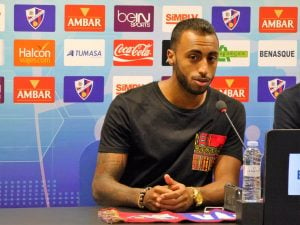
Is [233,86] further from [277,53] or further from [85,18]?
[85,18]

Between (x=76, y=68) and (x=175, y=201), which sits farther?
(x=76, y=68)

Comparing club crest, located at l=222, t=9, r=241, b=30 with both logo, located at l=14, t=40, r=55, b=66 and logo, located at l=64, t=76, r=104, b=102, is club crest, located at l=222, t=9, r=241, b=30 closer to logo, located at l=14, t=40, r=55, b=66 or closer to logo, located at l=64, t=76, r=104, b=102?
logo, located at l=64, t=76, r=104, b=102

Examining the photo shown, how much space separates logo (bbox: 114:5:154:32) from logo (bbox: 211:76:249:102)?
1.54 ft

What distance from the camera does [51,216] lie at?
190 cm

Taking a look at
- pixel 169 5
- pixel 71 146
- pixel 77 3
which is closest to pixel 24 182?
pixel 71 146

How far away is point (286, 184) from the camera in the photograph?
5.36ft

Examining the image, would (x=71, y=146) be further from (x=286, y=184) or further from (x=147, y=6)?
(x=286, y=184)

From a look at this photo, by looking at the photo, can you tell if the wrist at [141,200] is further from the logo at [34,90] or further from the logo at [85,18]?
the logo at [85,18]

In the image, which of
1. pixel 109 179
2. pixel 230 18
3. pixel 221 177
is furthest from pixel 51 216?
pixel 230 18

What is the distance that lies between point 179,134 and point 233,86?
2.41 ft

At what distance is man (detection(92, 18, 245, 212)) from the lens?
257 centimetres

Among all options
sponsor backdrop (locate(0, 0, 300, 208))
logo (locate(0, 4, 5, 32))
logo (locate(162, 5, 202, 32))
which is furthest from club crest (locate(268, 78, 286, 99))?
logo (locate(0, 4, 5, 32))

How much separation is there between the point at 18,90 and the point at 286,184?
177 centimetres

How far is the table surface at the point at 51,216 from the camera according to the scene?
1.80 metres
